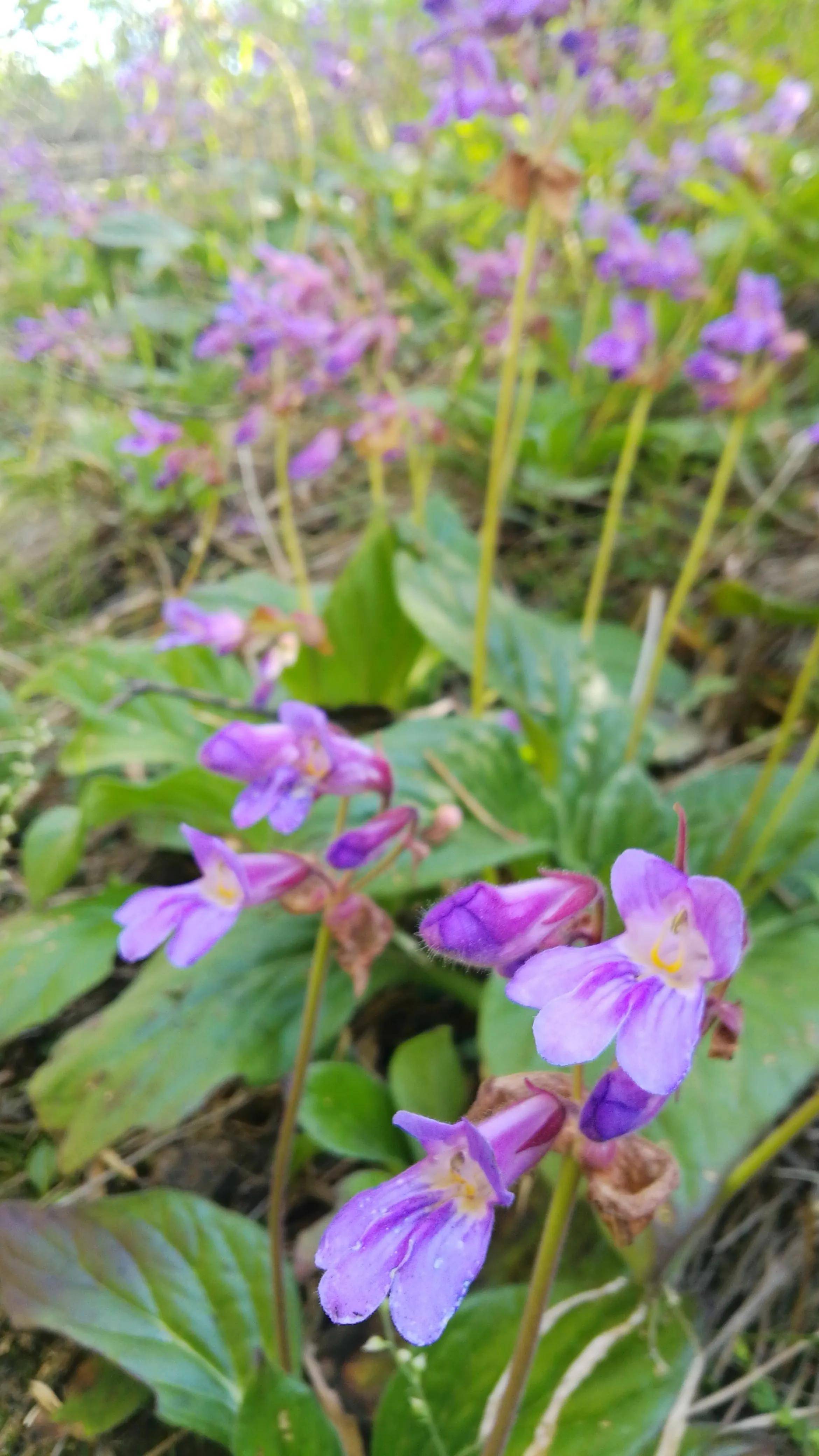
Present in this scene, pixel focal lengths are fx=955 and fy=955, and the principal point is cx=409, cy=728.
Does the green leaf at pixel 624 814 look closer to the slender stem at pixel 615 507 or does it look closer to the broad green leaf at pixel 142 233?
the slender stem at pixel 615 507

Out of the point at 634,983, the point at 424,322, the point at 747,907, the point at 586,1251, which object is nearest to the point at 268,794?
the point at 634,983

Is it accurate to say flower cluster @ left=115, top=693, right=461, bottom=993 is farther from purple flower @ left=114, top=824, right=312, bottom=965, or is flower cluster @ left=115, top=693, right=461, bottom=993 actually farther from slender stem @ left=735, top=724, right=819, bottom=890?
slender stem @ left=735, top=724, right=819, bottom=890

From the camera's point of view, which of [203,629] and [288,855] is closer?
[288,855]

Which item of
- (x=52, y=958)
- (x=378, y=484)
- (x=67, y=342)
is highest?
(x=67, y=342)

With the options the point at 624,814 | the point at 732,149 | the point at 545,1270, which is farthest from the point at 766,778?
the point at 732,149

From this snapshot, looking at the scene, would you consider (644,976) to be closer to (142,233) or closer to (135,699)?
(135,699)

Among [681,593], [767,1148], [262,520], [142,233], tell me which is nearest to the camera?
[767,1148]

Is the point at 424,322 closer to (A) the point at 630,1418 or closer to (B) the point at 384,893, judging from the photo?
(B) the point at 384,893

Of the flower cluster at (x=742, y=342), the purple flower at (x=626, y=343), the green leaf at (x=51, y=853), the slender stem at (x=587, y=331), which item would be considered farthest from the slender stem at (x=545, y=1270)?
the slender stem at (x=587, y=331)
